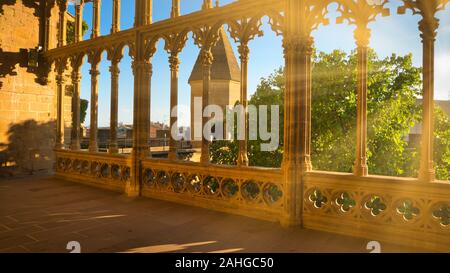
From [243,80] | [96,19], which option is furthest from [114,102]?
[243,80]

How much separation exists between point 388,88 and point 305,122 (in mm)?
12728

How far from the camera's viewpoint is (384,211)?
4594mm

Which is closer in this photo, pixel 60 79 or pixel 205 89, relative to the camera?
pixel 205 89

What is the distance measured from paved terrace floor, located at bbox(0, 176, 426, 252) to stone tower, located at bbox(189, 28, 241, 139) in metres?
20.3

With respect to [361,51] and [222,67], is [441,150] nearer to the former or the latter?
[361,51]

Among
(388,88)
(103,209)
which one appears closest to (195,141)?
(388,88)

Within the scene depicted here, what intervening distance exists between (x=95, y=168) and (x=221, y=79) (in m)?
19.6

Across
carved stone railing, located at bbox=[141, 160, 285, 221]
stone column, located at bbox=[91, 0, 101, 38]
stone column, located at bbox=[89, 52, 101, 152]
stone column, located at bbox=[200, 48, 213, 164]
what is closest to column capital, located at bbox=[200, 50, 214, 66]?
stone column, located at bbox=[200, 48, 213, 164]

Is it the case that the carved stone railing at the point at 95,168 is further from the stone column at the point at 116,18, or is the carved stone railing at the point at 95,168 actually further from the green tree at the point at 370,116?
the green tree at the point at 370,116

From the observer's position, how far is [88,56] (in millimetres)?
8852

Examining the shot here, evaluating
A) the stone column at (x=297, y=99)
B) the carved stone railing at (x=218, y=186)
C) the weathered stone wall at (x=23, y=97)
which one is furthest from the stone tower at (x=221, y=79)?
the stone column at (x=297, y=99)

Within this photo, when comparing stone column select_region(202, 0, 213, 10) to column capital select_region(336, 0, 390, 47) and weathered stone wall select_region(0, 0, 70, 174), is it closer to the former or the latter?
column capital select_region(336, 0, 390, 47)

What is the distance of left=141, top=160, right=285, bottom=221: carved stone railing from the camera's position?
562cm

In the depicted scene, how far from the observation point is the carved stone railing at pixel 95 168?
7.98 m
